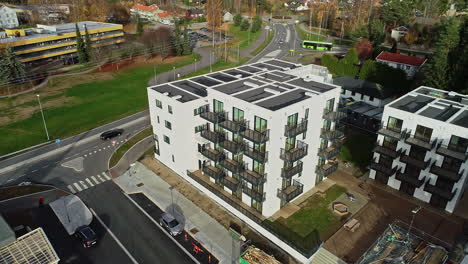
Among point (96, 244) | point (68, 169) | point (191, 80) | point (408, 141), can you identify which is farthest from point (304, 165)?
point (68, 169)

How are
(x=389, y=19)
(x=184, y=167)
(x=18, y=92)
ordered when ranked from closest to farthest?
(x=184, y=167)
(x=18, y=92)
(x=389, y=19)

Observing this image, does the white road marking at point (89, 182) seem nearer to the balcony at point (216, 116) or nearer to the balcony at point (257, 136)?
the balcony at point (216, 116)

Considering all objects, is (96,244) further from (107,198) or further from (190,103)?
(190,103)

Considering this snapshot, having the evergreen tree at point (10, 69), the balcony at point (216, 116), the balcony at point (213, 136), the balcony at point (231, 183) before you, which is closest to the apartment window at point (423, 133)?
the balcony at point (231, 183)

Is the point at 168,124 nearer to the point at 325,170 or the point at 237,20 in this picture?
the point at 325,170

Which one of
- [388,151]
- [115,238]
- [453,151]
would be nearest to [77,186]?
[115,238]

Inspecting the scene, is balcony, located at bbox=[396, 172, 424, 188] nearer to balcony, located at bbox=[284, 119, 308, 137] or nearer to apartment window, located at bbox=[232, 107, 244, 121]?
balcony, located at bbox=[284, 119, 308, 137]

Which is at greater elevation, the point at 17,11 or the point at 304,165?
the point at 17,11

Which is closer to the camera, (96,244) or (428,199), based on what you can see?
(96,244)
